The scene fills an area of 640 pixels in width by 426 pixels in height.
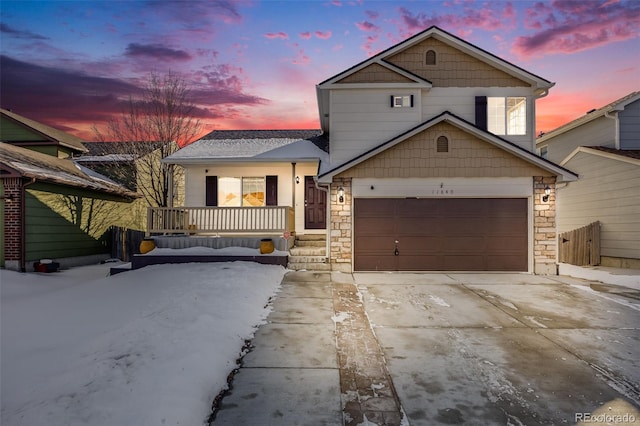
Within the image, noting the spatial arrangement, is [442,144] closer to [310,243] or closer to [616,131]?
[310,243]

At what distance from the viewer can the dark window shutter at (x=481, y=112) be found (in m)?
12.2

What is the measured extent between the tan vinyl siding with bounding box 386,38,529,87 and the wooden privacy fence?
660 centimetres

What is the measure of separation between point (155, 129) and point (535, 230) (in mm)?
17072

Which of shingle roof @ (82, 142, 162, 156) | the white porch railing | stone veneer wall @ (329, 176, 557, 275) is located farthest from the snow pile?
shingle roof @ (82, 142, 162, 156)

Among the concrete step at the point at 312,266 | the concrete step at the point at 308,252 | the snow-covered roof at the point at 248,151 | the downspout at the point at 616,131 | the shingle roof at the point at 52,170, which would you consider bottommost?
the concrete step at the point at 312,266

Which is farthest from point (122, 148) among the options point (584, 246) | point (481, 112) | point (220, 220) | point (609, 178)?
point (609, 178)

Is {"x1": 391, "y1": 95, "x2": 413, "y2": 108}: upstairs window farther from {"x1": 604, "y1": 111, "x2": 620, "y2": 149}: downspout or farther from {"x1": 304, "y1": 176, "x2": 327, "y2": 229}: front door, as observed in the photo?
{"x1": 604, "y1": 111, "x2": 620, "y2": 149}: downspout

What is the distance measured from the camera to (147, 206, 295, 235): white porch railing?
11.4 metres

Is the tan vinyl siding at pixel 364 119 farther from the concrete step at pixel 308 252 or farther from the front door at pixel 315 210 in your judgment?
the concrete step at pixel 308 252

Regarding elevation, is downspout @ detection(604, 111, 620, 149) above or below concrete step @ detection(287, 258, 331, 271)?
above

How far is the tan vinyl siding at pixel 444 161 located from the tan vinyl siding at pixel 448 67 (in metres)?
3.57

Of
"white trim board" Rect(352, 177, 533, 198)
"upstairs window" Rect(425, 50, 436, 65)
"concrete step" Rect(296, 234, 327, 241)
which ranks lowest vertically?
"concrete step" Rect(296, 234, 327, 241)

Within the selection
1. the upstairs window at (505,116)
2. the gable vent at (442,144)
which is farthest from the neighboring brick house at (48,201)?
the upstairs window at (505,116)

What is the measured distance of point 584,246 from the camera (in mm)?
12508
